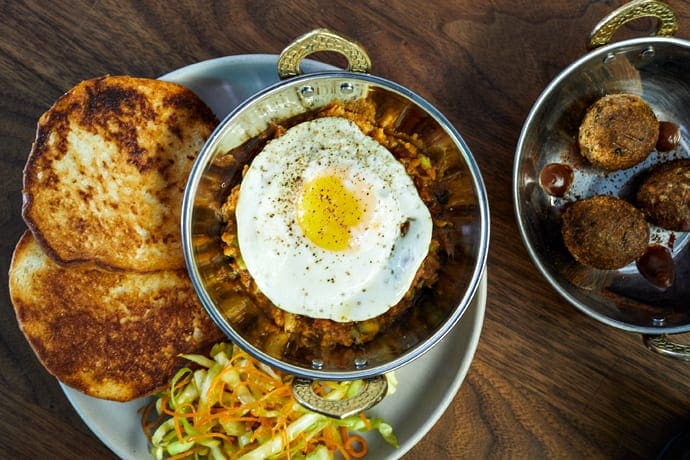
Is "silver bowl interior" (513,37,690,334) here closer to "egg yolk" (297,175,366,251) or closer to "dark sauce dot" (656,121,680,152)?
"dark sauce dot" (656,121,680,152)

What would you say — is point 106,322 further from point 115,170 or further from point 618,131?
point 618,131

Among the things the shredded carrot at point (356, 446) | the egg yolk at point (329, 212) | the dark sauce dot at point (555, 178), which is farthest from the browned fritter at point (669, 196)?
the shredded carrot at point (356, 446)

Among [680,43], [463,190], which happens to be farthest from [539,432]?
[680,43]

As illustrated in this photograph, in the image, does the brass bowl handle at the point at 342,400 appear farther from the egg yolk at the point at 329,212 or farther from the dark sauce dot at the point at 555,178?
the dark sauce dot at the point at 555,178

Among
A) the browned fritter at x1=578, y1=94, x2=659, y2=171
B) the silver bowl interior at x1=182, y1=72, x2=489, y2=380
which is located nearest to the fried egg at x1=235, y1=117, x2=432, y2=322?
the silver bowl interior at x1=182, y1=72, x2=489, y2=380

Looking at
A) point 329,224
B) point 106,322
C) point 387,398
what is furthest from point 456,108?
point 106,322

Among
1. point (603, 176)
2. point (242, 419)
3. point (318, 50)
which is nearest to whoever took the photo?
point (318, 50)
